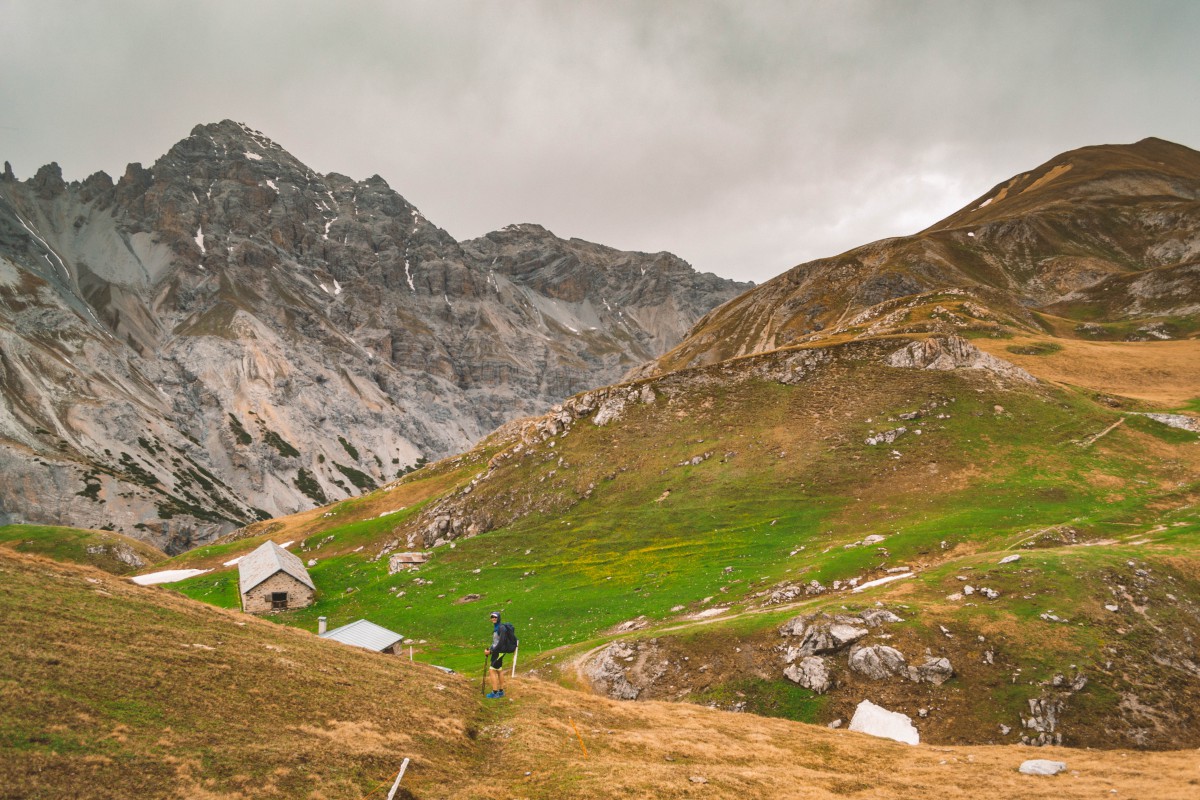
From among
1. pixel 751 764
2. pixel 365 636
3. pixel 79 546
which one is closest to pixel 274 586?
pixel 365 636

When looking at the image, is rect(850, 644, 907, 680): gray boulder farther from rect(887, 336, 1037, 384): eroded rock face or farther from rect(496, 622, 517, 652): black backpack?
rect(887, 336, 1037, 384): eroded rock face

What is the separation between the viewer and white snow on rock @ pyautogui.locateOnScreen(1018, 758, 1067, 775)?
667 inches

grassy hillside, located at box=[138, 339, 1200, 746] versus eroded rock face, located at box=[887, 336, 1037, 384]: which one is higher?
eroded rock face, located at box=[887, 336, 1037, 384]

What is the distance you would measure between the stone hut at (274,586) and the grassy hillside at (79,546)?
5287 centimetres

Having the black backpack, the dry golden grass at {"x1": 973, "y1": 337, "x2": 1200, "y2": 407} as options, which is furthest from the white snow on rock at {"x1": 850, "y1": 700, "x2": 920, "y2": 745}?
the dry golden grass at {"x1": 973, "y1": 337, "x2": 1200, "y2": 407}

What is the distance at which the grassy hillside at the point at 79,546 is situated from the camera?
95.4 m

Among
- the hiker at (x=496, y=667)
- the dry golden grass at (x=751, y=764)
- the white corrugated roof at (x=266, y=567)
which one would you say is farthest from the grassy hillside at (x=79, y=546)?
the dry golden grass at (x=751, y=764)

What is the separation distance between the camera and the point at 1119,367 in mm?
77875

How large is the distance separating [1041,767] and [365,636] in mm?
31925

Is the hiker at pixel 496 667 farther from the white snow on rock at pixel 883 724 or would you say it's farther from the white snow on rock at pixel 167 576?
the white snow on rock at pixel 167 576

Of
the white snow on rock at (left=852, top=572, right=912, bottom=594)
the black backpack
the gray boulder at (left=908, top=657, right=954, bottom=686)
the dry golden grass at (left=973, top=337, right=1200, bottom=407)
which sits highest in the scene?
the dry golden grass at (left=973, top=337, right=1200, bottom=407)

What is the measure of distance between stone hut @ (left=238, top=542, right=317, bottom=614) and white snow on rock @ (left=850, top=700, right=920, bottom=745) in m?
58.1

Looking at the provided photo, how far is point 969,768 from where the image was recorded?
1809 cm

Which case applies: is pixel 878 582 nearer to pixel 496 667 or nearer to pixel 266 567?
pixel 496 667
